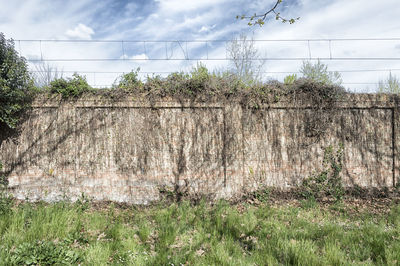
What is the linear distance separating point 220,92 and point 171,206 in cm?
305

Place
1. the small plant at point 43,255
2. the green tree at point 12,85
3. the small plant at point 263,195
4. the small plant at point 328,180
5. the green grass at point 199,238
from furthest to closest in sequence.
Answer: the small plant at point 328,180 → the small plant at point 263,195 → the green tree at point 12,85 → the green grass at point 199,238 → the small plant at point 43,255

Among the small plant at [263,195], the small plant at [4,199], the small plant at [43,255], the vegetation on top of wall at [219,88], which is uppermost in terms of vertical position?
the vegetation on top of wall at [219,88]

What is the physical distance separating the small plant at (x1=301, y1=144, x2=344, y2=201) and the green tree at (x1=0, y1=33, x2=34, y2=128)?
286 inches

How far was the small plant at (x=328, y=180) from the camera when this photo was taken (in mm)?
6293

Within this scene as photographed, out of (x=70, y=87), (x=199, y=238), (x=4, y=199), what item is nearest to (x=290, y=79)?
(x=199, y=238)

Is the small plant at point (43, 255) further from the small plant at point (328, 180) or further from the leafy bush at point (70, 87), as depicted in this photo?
the small plant at point (328, 180)

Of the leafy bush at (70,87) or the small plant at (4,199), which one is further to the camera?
the leafy bush at (70,87)

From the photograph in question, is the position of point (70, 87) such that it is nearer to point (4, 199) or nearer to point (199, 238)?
point (4, 199)

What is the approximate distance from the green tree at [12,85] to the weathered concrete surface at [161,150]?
1.06ft

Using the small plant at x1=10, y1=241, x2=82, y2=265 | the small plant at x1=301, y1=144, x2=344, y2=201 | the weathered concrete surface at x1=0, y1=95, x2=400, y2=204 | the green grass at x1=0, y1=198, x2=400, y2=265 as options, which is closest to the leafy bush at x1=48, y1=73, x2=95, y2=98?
the weathered concrete surface at x1=0, y1=95, x2=400, y2=204

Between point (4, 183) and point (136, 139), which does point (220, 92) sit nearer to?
point (136, 139)

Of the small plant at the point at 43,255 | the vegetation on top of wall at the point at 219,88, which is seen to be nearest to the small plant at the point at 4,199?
the small plant at the point at 43,255

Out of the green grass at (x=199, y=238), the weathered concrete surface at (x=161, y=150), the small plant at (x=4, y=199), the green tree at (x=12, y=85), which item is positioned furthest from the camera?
the weathered concrete surface at (x=161, y=150)

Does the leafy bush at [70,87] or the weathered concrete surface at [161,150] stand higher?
the leafy bush at [70,87]
